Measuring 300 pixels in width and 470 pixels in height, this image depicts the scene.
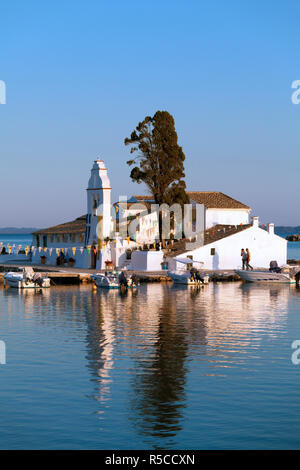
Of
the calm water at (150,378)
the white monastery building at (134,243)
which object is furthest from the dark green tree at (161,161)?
the calm water at (150,378)

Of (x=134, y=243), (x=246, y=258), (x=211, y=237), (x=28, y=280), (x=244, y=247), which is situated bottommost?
(x=28, y=280)

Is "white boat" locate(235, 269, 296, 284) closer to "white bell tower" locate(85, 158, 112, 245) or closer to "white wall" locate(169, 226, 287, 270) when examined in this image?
"white wall" locate(169, 226, 287, 270)

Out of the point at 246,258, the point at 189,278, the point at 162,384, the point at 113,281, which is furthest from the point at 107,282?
the point at 162,384

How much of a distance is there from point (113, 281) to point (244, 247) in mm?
17768

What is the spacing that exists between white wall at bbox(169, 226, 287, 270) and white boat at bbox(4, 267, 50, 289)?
50.5 ft

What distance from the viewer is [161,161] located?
74.2m

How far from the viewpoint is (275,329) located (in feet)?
118

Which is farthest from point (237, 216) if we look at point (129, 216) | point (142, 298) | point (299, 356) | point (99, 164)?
point (299, 356)

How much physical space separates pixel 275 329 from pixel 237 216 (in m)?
48.1

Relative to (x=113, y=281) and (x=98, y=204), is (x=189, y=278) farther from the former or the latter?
(x=98, y=204)

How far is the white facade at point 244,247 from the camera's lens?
69.9 m
